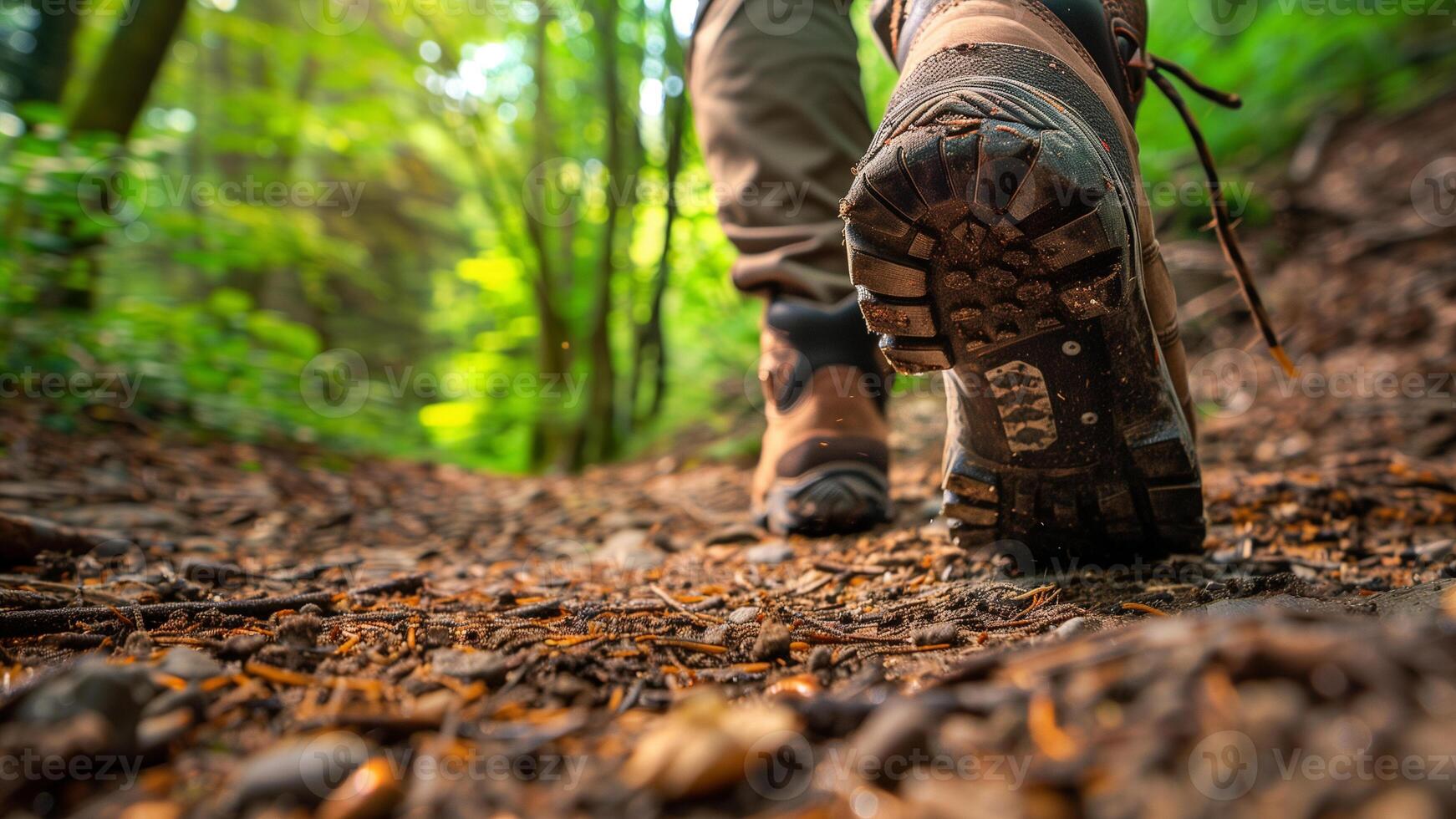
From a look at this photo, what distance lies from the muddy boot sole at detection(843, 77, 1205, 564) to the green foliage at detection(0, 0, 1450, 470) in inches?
92.7

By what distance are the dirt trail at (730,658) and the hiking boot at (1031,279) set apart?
0.43 feet

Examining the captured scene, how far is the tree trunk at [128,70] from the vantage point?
3369 millimetres

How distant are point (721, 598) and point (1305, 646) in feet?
2.60

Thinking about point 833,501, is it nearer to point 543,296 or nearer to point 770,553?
point 770,553

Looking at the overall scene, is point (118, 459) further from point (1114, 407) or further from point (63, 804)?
point (1114, 407)

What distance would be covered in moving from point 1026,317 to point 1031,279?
0.05 meters

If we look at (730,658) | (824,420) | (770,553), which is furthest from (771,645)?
(824,420)

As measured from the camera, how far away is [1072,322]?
98 centimetres

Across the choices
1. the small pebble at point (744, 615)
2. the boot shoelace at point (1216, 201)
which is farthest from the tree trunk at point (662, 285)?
the small pebble at point (744, 615)

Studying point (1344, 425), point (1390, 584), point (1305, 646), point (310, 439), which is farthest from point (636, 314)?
point (1305, 646)

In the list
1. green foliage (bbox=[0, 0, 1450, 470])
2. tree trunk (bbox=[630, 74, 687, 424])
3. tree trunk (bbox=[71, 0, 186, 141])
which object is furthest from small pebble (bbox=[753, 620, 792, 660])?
tree trunk (bbox=[71, 0, 186, 141])

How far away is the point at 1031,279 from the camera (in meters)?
0.97

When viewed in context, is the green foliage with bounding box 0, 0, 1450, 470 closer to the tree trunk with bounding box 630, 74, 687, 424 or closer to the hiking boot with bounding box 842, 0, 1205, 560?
the tree trunk with bounding box 630, 74, 687, 424

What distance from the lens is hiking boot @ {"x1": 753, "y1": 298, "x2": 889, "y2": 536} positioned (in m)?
1.60
